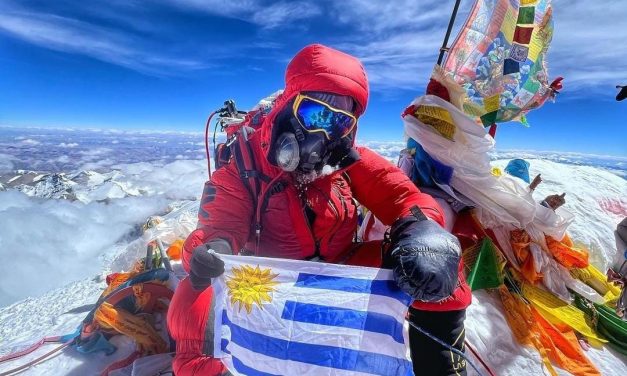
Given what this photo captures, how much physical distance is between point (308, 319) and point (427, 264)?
579 millimetres

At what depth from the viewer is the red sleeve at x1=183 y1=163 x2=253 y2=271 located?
1.89 meters

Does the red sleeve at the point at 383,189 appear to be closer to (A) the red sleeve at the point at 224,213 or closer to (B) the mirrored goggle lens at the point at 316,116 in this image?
(B) the mirrored goggle lens at the point at 316,116

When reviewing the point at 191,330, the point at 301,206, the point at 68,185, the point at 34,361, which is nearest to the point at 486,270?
the point at 301,206

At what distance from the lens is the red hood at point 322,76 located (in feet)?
6.01

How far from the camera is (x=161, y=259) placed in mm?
3076

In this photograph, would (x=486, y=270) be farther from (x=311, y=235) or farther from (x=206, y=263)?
(x=206, y=263)

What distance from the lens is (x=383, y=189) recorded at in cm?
212

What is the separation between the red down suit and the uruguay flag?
285 mm

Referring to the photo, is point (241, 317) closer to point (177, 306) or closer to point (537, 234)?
point (177, 306)

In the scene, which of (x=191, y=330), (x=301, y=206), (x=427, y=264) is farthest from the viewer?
(x=301, y=206)

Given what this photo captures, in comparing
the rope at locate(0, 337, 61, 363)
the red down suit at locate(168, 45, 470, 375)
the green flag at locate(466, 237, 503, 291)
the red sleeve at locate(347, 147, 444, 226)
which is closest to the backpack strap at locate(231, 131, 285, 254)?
Result: the red down suit at locate(168, 45, 470, 375)

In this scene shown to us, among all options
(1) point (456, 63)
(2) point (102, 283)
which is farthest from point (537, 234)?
(2) point (102, 283)

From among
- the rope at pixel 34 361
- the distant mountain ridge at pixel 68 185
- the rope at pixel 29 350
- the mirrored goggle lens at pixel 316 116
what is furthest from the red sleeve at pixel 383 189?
the distant mountain ridge at pixel 68 185

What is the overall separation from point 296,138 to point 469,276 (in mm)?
1799
